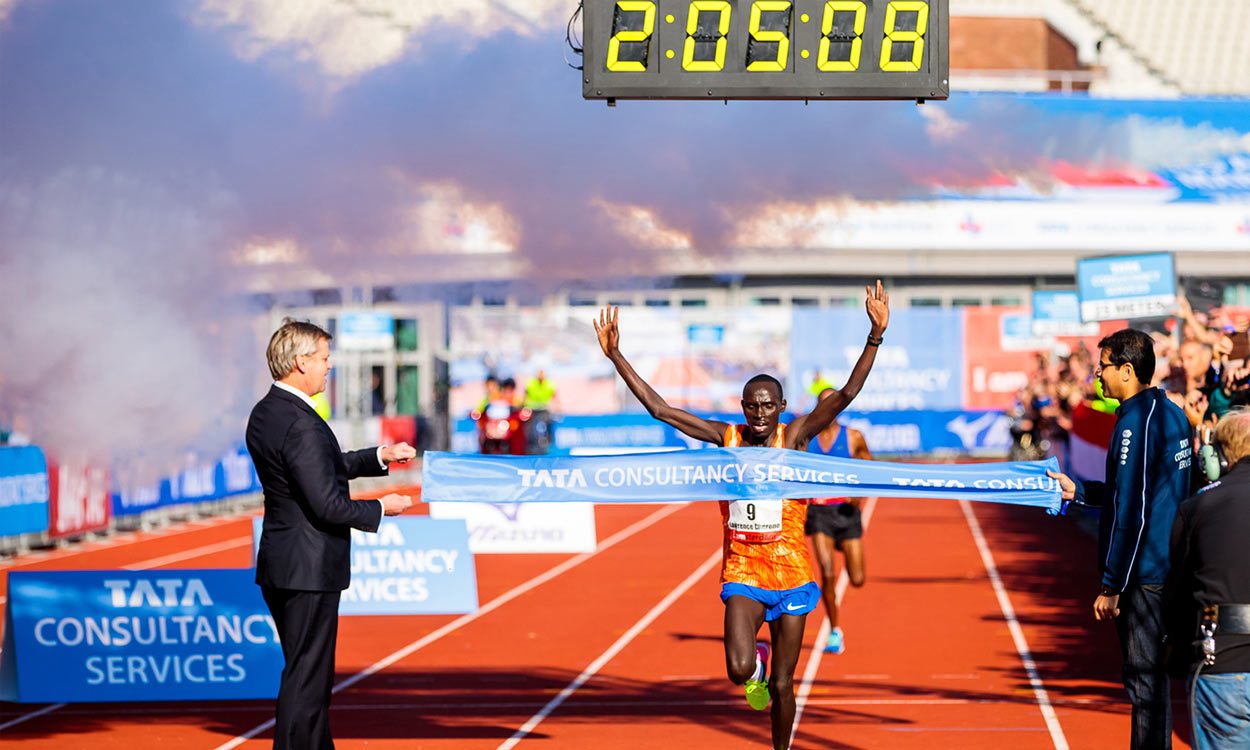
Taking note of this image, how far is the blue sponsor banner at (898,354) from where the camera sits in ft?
130

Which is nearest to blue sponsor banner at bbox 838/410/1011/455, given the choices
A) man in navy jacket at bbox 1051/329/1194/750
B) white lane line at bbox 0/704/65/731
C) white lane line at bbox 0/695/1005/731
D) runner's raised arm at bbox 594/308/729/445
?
white lane line at bbox 0/695/1005/731

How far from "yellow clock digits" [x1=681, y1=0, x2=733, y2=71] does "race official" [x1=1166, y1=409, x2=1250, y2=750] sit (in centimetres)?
492

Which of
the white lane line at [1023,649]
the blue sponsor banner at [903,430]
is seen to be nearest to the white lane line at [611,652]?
the white lane line at [1023,649]

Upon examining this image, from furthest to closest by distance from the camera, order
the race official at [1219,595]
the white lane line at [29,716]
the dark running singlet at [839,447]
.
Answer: the dark running singlet at [839,447] < the white lane line at [29,716] < the race official at [1219,595]

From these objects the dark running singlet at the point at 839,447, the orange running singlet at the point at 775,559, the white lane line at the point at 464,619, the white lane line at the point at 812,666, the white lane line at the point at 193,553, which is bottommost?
the white lane line at the point at 193,553

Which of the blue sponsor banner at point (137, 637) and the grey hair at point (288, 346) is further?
the blue sponsor banner at point (137, 637)

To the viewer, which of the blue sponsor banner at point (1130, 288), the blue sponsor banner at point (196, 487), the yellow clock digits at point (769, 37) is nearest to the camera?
the yellow clock digits at point (769, 37)

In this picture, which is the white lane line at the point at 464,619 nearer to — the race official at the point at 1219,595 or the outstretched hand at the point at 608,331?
the outstretched hand at the point at 608,331

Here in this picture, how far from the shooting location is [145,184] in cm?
1280

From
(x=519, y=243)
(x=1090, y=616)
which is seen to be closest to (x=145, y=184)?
(x=519, y=243)

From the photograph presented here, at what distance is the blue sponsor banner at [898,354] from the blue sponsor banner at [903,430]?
84 cm

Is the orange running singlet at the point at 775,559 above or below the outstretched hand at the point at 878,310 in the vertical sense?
below

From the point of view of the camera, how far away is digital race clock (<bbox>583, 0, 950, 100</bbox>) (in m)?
10.0

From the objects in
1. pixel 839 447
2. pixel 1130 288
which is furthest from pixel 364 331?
pixel 839 447
